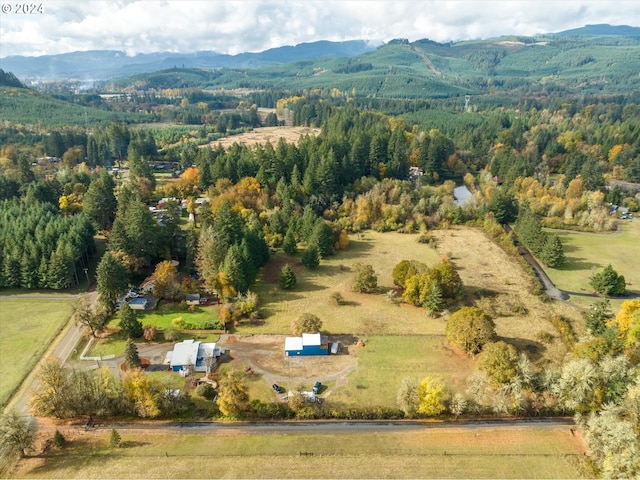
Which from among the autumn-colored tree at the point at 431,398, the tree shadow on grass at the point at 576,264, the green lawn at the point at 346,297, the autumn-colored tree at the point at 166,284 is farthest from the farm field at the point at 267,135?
the autumn-colored tree at the point at 431,398

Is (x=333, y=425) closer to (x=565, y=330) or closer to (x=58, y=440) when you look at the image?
(x=58, y=440)

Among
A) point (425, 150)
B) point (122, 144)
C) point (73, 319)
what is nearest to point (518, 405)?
point (73, 319)

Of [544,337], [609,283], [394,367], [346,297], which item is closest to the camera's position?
[394,367]

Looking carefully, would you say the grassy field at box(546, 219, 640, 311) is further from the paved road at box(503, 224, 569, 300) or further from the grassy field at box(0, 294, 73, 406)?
the grassy field at box(0, 294, 73, 406)

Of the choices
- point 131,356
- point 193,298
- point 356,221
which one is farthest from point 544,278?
point 131,356

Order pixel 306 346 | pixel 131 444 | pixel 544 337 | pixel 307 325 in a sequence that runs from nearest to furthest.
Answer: pixel 131 444, pixel 306 346, pixel 307 325, pixel 544 337

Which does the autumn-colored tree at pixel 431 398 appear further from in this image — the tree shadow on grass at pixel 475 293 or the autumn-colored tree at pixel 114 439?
the autumn-colored tree at pixel 114 439

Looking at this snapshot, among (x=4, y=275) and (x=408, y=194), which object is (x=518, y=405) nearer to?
(x=408, y=194)
